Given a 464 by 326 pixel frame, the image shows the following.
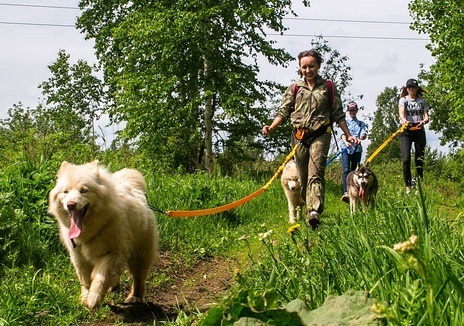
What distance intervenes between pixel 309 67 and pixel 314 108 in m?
0.49

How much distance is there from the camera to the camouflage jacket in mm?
6590

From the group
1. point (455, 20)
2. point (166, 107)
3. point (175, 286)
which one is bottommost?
point (175, 286)

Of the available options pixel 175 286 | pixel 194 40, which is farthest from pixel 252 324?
pixel 194 40

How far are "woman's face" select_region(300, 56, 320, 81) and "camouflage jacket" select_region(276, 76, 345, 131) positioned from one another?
0.13 m

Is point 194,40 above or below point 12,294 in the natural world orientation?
above

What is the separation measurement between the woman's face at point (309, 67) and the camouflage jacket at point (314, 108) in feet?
0.41

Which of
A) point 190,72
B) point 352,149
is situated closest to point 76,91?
point 190,72

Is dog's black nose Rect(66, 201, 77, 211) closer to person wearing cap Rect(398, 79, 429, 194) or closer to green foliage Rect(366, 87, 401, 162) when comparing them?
person wearing cap Rect(398, 79, 429, 194)

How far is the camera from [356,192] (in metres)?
9.38

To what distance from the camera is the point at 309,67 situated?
6.56 metres

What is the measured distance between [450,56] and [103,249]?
2128 cm

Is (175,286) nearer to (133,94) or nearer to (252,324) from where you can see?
(252,324)

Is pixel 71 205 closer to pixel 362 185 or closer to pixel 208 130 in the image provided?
pixel 362 185

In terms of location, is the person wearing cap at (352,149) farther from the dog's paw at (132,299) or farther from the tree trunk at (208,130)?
the tree trunk at (208,130)
